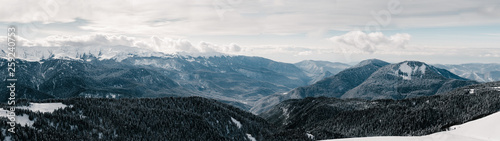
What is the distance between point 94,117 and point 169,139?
47.9 meters

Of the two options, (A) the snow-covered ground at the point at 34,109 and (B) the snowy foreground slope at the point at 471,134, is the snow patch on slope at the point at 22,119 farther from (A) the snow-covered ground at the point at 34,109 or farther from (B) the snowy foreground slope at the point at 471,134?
(B) the snowy foreground slope at the point at 471,134

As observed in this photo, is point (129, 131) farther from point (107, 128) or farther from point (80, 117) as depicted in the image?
point (80, 117)

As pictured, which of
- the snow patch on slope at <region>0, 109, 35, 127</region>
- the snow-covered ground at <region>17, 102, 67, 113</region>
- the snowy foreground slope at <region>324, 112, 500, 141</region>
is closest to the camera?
the snowy foreground slope at <region>324, 112, 500, 141</region>

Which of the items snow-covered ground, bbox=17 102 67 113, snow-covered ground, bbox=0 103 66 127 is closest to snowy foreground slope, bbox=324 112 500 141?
snow-covered ground, bbox=0 103 66 127

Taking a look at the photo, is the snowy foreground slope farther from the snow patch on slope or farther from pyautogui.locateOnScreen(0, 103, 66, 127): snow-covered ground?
pyautogui.locateOnScreen(0, 103, 66, 127): snow-covered ground

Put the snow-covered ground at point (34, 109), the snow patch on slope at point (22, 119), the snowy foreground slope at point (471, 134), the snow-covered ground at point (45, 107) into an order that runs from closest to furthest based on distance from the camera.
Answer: the snowy foreground slope at point (471, 134) < the snow patch on slope at point (22, 119) < the snow-covered ground at point (34, 109) < the snow-covered ground at point (45, 107)

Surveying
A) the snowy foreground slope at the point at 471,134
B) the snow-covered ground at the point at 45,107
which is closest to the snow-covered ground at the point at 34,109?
the snow-covered ground at the point at 45,107

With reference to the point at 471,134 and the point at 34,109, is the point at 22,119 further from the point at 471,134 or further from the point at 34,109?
the point at 471,134

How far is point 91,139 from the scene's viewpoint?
145125 millimetres

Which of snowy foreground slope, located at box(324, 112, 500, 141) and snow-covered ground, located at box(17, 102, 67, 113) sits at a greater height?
snowy foreground slope, located at box(324, 112, 500, 141)

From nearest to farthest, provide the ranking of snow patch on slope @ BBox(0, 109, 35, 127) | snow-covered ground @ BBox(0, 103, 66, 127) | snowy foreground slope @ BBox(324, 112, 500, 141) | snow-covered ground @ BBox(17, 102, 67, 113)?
snowy foreground slope @ BBox(324, 112, 500, 141) → snow patch on slope @ BBox(0, 109, 35, 127) → snow-covered ground @ BBox(0, 103, 66, 127) → snow-covered ground @ BBox(17, 102, 67, 113)

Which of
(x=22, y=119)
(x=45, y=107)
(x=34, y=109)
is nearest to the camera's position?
(x=22, y=119)

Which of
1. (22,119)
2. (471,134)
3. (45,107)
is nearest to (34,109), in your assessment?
(45,107)

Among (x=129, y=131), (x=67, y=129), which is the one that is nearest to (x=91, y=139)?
(x=67, y=129)
